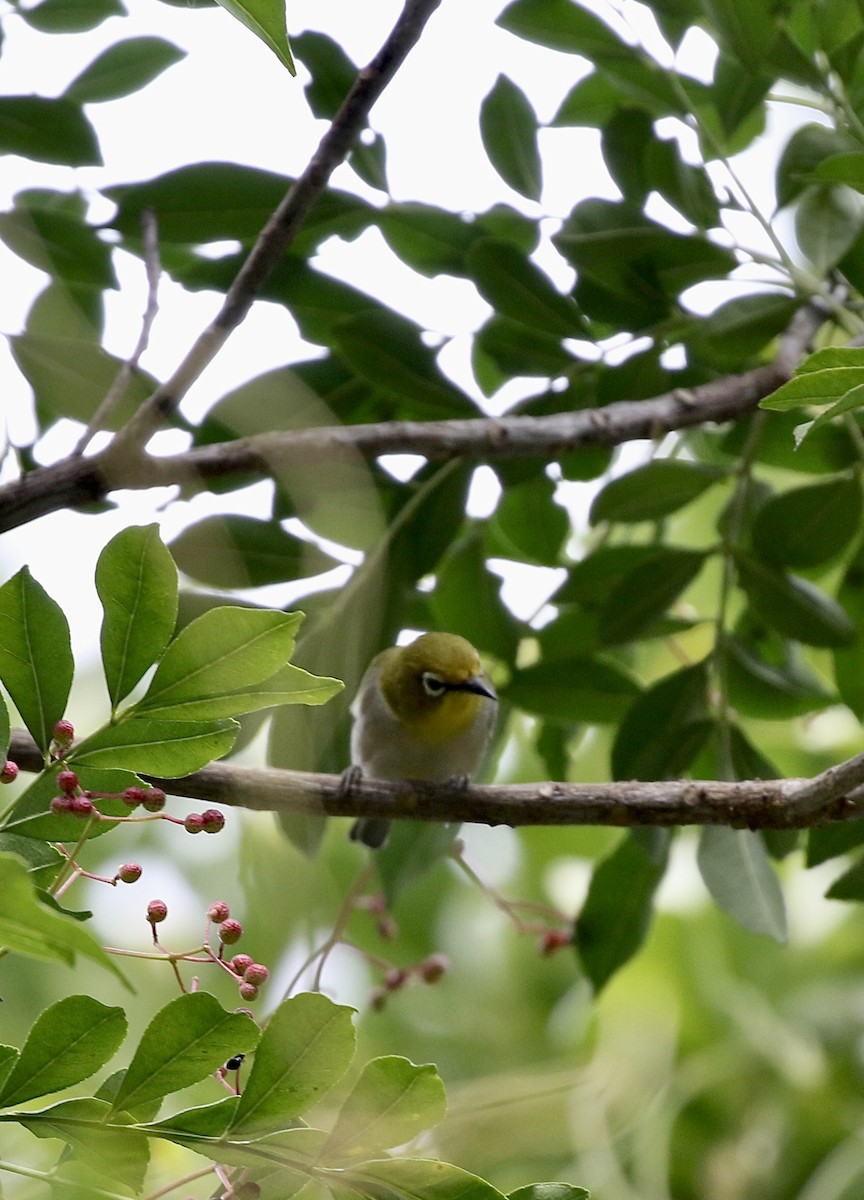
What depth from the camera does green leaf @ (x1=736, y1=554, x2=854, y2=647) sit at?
4.78 ft

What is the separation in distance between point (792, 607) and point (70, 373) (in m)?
0.87

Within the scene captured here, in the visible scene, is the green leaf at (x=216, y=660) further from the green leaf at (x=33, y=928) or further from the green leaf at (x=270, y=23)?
the green leaf at (x=270, y=23)

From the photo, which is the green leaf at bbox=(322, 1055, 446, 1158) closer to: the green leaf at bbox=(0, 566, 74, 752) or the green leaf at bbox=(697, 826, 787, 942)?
the green leaf at bbox=(0, 566, 74, 752)

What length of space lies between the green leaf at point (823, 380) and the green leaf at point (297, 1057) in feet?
1.52

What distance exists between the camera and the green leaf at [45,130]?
1343mm

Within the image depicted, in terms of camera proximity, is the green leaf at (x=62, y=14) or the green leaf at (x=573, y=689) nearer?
the green leaf at (x=62, y=14)

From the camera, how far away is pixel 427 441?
51.6 inches

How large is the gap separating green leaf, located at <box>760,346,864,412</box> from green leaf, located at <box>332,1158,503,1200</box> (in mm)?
516

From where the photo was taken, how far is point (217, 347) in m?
1.08

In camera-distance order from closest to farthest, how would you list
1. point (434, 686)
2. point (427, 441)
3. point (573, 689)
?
point (427, 441) → point (573, 689) → point (434, 686)

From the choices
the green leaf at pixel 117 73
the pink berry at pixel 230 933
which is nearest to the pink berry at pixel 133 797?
the pink berry at pixel 230 933

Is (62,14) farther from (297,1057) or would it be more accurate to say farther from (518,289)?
(297,1057)

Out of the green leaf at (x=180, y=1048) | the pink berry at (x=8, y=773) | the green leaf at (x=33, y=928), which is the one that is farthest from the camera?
the pink berry at (x=8, y=773)

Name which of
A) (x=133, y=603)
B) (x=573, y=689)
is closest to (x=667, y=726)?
(x=573, y=689)
